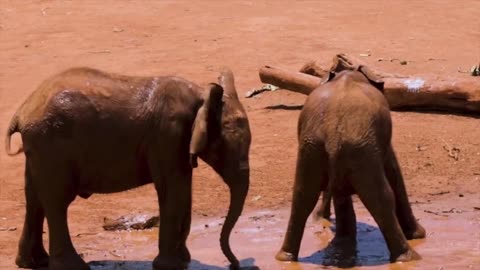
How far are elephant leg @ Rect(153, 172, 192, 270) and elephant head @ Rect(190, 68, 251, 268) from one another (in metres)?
0.23

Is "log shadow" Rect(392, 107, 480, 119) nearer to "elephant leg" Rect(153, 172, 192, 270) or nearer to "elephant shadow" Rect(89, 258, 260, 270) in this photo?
"elephant shadow" Rect(89, 258, 260, 270)

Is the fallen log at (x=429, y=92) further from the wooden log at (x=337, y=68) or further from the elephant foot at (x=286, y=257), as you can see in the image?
the elephant foot at (x=286, y=257)

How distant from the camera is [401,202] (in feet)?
33.3

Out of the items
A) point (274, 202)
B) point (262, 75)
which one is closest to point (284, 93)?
point (262, 75)

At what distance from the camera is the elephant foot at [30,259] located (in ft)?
31.3

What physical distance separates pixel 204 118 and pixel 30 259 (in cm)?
190

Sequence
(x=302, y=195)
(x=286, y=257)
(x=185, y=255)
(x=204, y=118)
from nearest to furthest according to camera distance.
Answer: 1. (x=204, y=118)
2. (x=185, y=255)
3. (x=302, y=195)
4. (x=286, y=257)

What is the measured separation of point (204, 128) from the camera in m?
8.60

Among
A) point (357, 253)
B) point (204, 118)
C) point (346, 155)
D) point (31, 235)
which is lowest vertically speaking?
point (357, 253)

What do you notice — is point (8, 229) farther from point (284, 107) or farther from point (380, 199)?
point (284, 107)

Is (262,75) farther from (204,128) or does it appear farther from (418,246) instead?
(204,128)

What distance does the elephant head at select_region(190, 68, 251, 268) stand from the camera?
8.70m

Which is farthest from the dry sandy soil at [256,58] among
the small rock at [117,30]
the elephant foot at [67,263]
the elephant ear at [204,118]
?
the elephant ear at [204,118]

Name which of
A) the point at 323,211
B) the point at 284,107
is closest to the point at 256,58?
the point at 284,107
